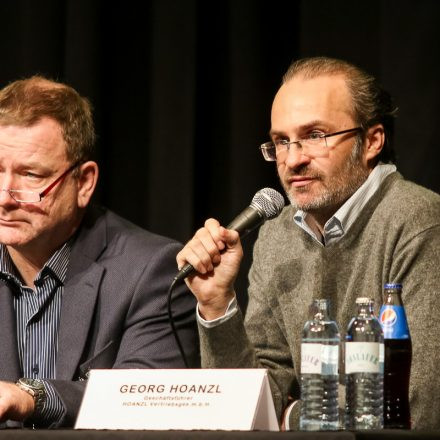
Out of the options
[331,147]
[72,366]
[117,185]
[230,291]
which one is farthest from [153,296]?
[117,185]

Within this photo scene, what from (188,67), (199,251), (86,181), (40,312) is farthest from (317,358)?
(188,67)

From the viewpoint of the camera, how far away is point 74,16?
10.9 ft

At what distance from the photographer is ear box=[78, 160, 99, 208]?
8.73 feet

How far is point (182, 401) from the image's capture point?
5.11 feet

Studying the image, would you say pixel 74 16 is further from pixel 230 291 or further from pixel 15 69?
pixel 230 291

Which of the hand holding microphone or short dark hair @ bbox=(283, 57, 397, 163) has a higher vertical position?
short dark hair @ bbox=(283, 57, 397, 163)

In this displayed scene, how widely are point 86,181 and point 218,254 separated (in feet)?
2.58

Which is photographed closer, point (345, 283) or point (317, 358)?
point (317, 358)

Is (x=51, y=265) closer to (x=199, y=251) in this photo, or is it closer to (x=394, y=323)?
(x=199, y=251)

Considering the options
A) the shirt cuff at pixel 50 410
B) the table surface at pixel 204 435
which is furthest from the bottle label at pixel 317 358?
the shirt cuff at pixel 50 410

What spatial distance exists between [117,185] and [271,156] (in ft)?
3.49

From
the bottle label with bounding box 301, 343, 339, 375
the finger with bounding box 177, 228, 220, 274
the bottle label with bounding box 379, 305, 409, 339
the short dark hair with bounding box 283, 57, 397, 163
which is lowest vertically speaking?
the bottle label with bounding box 301, 343, 339, 375

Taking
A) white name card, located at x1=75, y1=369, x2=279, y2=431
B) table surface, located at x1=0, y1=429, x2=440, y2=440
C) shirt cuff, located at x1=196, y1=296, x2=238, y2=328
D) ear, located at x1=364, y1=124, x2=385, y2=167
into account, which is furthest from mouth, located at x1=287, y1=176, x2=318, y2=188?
table surface, located at x1=0, y1=429, x2=440, y2=440

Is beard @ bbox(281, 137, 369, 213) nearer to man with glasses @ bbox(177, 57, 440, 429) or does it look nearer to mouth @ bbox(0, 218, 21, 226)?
man with glasses @ bbox(177, 57, 440, 429)
